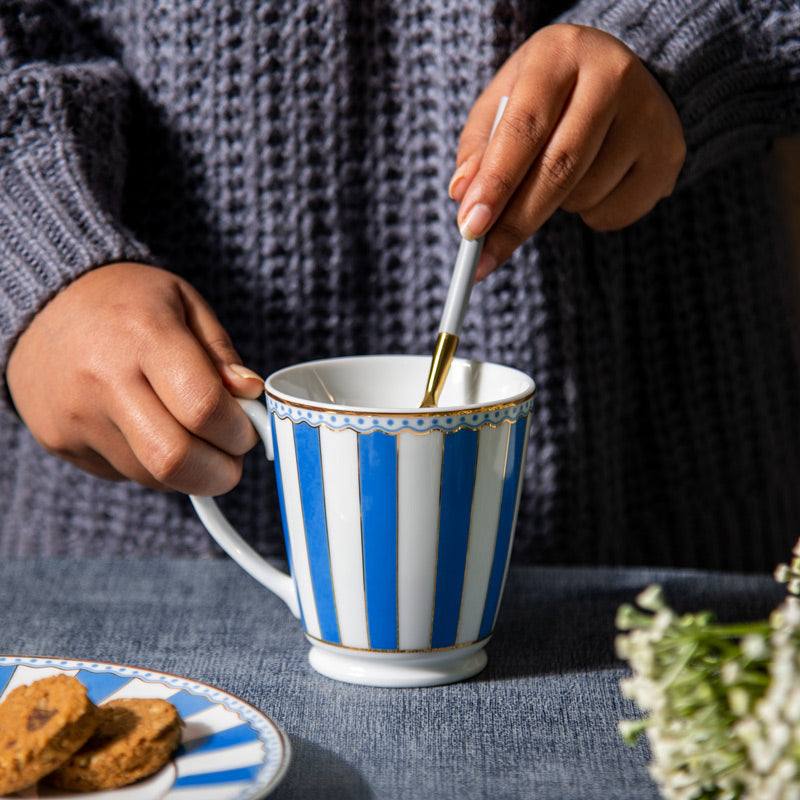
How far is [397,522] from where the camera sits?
1.64 feet

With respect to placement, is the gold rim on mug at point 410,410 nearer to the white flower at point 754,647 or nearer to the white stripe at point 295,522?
the white stripe at point 295,522

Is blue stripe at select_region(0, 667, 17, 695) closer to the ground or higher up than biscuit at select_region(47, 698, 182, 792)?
closer to the ground

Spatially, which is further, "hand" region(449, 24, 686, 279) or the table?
"hand" region(449, 24, 686, 279)

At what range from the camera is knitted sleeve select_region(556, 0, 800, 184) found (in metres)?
0.69

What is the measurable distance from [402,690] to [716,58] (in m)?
0.48

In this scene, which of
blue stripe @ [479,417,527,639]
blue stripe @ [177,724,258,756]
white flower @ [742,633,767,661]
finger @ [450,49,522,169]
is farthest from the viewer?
finger @ [450,49,522,169]

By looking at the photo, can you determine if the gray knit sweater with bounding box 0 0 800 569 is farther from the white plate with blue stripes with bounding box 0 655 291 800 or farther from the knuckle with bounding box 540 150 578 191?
the white plate with blue stripes with bounding box 0 655 291 800

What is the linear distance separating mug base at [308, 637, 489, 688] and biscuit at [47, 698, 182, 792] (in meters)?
0.13

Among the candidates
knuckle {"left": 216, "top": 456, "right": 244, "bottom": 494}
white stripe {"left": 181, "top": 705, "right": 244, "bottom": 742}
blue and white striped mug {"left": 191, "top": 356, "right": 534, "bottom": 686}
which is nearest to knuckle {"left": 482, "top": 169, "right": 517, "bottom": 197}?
blue and white striped mug {"left": 191, "top": 356, "right": 534, "bottom": 686}

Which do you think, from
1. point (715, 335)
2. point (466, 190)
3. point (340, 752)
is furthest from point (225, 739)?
point (715, 335)

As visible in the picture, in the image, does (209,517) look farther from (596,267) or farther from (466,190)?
(596,267)

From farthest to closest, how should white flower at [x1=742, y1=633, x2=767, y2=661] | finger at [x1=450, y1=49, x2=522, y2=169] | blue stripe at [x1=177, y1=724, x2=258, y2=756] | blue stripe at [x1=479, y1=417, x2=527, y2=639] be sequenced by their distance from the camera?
1. finger at [x1=450, y1=49, x2=522, y2=169]
2. blue stripe at [x1=479, y1=417, x2=527, y2=639]
3. blue stripe at [x1=177, y1=724, x2=258, y2=756]
4. white flower at [x1=742, y1=633, x2=767, y2=661]

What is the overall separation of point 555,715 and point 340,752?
106mm

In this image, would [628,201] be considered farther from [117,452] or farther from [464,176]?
[117,452]
